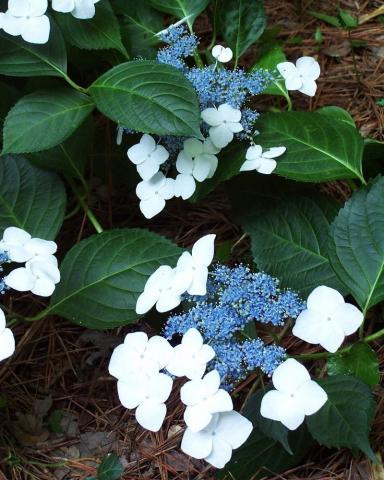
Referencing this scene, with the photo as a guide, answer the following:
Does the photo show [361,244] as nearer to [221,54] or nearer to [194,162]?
[194,162]

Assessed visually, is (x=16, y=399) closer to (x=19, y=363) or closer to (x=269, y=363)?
(x=19, y=363)

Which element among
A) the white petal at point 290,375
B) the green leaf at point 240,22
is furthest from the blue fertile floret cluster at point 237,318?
the green leaf at point 240,22

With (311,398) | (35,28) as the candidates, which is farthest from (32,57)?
(311,398)

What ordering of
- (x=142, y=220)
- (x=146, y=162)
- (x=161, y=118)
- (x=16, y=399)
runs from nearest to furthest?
(x=161, y=118), (x=146, y=162), (x=16, y=399), (x=142, y=220)

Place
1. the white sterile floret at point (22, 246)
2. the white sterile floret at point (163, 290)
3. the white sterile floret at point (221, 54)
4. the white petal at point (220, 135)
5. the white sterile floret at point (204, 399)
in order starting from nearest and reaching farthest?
the white sterile floret at point (204, 399)
the white sterile floret at point (163, 290)
the white sterile floret at point (22, 246)
the white petal at point (220, 135)
the white sterile floret at point (221, 54)

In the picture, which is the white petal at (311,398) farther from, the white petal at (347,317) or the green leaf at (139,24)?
the green leaf at (139,24)

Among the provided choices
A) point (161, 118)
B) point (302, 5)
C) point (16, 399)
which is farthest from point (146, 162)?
point (302, 5)
